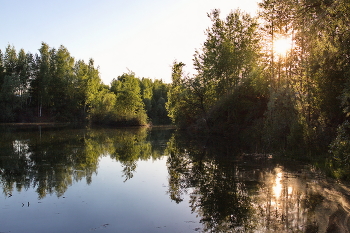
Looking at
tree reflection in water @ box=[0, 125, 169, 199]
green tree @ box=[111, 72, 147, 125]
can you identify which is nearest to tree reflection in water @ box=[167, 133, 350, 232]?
tree reflection in water @ box=[0, 125, 169, 199]

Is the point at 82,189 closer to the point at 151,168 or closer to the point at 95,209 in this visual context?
the point at 95,209

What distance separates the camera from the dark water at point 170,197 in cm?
757

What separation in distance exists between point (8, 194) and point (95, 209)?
3527mm

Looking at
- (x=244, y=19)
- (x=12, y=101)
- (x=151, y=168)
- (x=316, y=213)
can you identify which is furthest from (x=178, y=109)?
(x=12, y=101)

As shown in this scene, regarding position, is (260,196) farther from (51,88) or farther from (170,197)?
(51,88)

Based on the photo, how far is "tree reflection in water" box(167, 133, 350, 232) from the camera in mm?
7457

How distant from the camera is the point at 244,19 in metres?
35.1

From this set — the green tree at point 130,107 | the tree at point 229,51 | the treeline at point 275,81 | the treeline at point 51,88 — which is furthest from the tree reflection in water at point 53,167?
the treeline at point 51,88

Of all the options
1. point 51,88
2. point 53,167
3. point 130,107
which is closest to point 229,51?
point 53,167

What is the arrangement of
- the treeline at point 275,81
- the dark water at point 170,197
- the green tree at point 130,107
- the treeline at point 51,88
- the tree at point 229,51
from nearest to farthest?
the dark water at point 170,197
the treeline at point 275,81
the tree at point 229,51
the green tree at point 130,107
the treeline at point 51,88

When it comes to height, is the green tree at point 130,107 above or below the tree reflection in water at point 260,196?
above

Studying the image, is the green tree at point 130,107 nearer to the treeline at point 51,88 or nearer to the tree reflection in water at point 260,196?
the treeline at point 51,88

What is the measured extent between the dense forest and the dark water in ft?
7.95

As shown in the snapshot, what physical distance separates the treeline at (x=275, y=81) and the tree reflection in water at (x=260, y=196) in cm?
194
